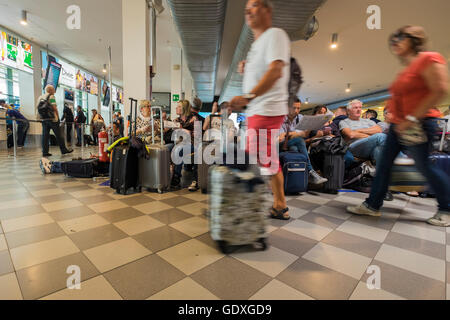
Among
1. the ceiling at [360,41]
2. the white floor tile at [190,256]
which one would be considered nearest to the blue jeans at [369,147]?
the white floor tile at [190,256]

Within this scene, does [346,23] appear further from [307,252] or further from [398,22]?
[307,252]

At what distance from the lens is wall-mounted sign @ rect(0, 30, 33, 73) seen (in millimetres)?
7338

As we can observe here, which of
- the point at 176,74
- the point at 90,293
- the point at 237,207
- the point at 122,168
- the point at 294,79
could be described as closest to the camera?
the point at 90,293

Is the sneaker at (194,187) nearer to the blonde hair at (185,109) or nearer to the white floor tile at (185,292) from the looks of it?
the blonde hair at (185,109)

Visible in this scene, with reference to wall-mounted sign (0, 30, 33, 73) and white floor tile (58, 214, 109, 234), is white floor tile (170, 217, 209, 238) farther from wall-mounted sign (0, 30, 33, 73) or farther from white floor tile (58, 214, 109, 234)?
wall-mounted sign (0, 30, 33, 73)

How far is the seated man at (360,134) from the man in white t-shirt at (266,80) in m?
1.92

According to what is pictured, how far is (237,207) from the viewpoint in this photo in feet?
4.00

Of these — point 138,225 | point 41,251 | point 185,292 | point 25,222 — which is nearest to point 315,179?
point 138,225

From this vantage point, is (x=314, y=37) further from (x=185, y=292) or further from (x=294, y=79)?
(x=185, y=292)

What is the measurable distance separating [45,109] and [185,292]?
6614mm

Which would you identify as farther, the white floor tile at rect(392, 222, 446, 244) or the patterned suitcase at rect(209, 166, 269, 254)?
the white floor tile at rect(392, 222, 446, 244)

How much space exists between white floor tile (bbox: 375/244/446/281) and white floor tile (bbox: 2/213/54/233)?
225 cm

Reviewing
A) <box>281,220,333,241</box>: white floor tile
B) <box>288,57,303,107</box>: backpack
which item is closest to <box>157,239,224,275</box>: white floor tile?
<box>281,220,333,241</box>: white floor tile
